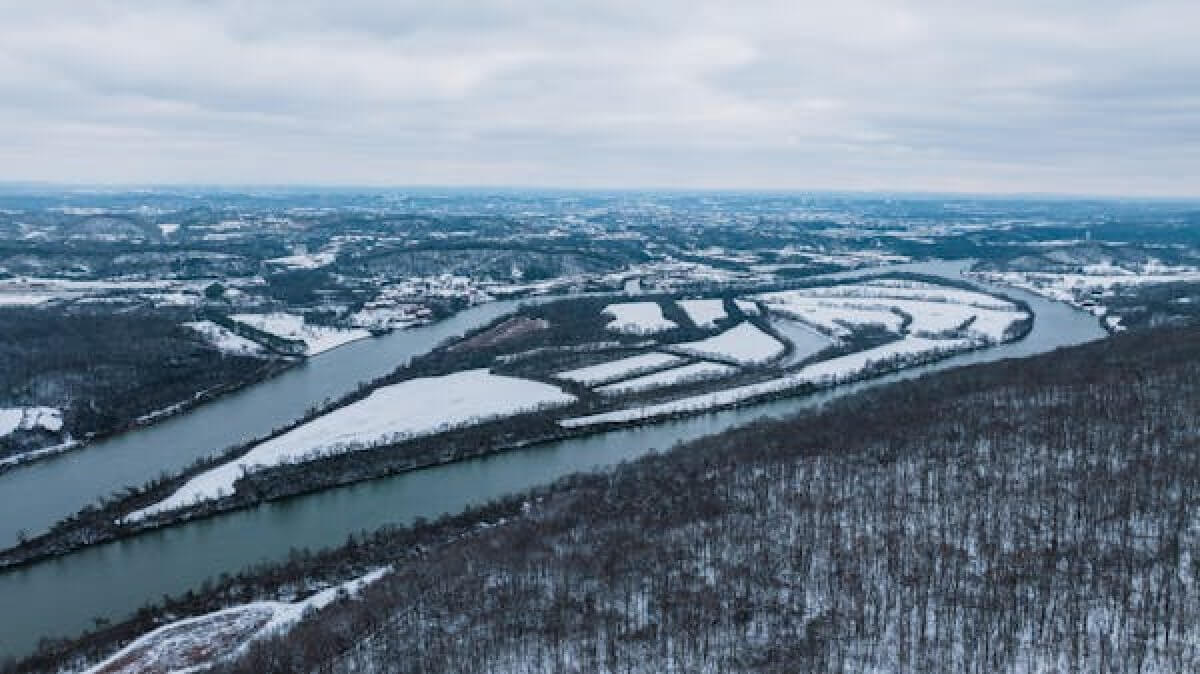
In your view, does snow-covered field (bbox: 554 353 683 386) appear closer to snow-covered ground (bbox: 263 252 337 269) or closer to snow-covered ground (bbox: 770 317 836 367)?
snow-covered ground (bbox: 770 317 836 367)

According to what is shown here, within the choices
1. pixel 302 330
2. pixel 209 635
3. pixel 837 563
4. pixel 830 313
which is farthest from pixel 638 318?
pixel 209 635

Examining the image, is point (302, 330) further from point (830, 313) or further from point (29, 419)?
point (830, 313)

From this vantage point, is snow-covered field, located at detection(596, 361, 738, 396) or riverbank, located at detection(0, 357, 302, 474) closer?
riverbank, located at detection(0, 357, 302, 474)

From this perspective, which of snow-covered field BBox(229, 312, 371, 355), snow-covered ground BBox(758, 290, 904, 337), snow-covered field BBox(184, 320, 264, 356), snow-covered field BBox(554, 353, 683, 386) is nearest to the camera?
snow-covered field BBox(554, 353, 683, 386)

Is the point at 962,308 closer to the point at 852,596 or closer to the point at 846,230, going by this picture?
the point at 852,596

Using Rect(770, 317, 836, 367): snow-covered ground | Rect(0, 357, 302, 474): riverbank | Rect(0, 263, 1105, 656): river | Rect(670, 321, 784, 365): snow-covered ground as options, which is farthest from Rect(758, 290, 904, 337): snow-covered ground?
Rect(0, 357, 302, 474): riverbank

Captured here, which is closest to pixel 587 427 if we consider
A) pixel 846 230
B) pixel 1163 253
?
pixel 1163 253
